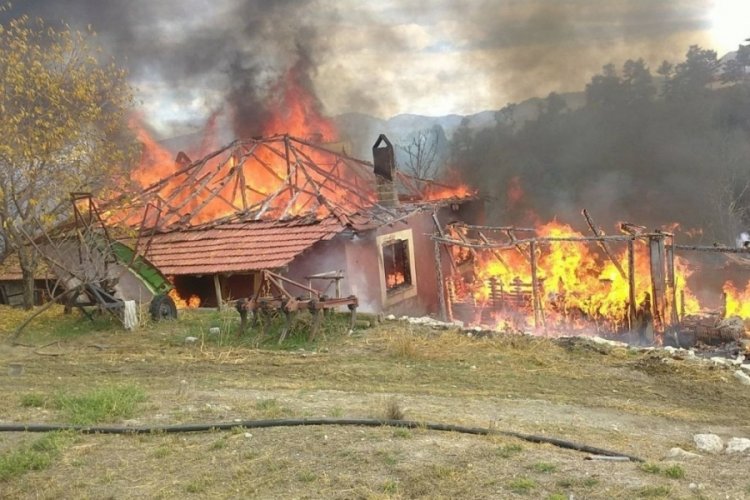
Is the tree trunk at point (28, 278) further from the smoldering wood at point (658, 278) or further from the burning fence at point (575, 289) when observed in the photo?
the smoldering wood at point (658, 278)

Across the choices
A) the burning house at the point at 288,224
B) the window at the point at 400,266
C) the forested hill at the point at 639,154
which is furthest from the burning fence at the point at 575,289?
the forested hill at the point at 639,154

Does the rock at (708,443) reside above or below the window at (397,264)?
below

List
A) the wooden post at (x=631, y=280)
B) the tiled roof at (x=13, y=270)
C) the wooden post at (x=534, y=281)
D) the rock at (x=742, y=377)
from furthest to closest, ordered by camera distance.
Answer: the tiled roof at (x=13, y=270) < the wooden post at (x=534, y=281) < the wooden post at (x=631, y=280) < the rock at (x=742, y=377)

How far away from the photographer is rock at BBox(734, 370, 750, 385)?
9324 mm

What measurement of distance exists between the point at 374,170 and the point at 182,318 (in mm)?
9263

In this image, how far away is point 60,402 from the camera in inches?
297

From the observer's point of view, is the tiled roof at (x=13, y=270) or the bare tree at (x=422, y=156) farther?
the bare tree at (x=422, y=156)

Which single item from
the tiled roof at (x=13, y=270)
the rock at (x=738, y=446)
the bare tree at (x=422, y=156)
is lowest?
the rock at (x=738, y=446)

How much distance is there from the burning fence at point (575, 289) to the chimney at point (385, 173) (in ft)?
8.32

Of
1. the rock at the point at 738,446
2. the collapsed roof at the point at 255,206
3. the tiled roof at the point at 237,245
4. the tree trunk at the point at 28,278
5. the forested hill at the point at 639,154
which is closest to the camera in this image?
the rock at the point at 738,446

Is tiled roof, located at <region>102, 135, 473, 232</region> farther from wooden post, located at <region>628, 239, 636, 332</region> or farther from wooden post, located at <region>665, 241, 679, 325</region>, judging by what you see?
wooden post, located at <region>665, 241, 679, 325</region>

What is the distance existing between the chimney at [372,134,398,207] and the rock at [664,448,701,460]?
14839 mm

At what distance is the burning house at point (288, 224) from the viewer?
16453mm

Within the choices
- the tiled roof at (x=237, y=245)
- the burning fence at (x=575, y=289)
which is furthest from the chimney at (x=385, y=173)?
the tiled roof at (x=237, y=245)
